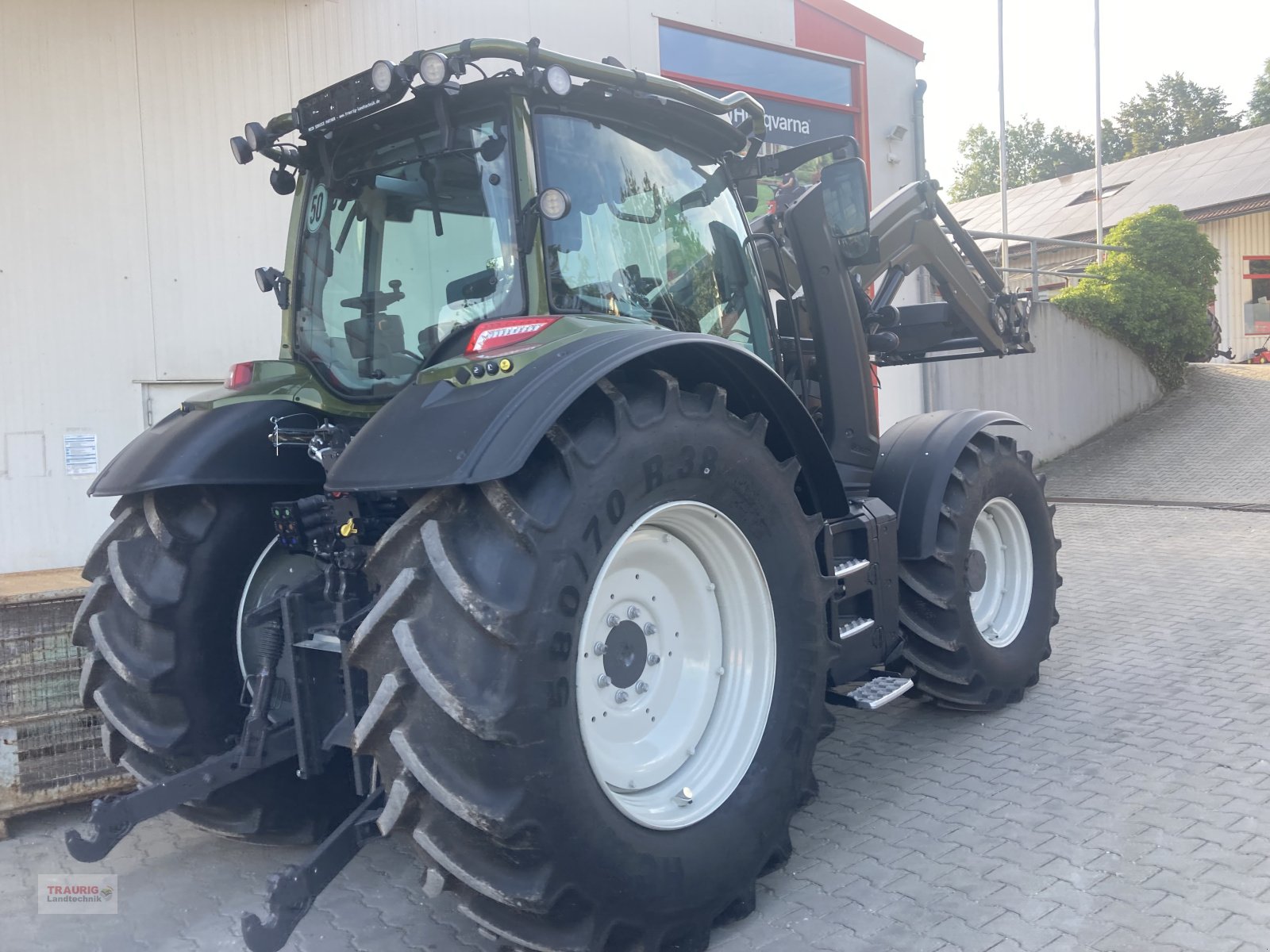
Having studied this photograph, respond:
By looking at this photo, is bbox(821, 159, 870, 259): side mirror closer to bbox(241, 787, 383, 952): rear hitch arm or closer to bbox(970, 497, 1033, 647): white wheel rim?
bbox(970, 497, 1033, 647): white wheel rim

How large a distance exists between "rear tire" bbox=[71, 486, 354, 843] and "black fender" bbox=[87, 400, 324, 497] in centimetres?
12

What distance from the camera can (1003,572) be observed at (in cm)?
515

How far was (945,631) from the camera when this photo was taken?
4477 mm

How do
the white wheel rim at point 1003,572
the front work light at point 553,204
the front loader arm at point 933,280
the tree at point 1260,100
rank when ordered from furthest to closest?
the tree at point 1260,100 → the white wheel rim at point 1003,572 → the front loader arm at point 933,280 → the front work light at point 553,204

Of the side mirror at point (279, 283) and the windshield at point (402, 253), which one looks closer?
the windshield at point (402, 253)

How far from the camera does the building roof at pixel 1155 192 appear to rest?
2623cm

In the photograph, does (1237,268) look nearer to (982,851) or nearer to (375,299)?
(982,851)

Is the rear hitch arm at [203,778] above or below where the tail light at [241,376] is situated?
below

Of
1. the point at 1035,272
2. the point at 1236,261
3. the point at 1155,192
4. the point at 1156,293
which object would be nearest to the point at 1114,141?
the point at 1155,192

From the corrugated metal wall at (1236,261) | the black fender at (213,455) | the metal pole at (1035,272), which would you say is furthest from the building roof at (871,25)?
the corrugated metal wall at (1236,261)

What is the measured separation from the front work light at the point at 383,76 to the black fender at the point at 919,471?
2.52 meters

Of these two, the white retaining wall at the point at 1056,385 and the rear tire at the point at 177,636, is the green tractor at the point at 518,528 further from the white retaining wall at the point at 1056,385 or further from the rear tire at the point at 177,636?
the white retaining wall at the point at 1056,385

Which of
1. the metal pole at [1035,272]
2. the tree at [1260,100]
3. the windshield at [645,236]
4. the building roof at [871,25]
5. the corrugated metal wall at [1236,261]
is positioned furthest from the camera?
the tree at [1260,100]

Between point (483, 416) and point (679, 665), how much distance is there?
1.11 m
